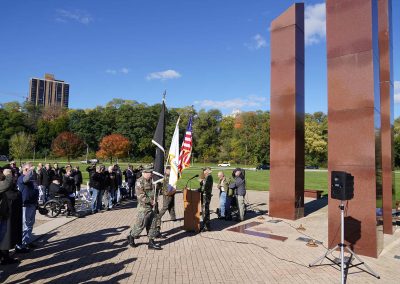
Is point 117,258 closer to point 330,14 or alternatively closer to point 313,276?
point 313,276

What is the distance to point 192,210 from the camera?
10.5m

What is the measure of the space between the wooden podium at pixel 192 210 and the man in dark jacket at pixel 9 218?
4913 millimetres

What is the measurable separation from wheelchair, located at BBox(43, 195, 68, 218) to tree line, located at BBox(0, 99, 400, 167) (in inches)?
2325

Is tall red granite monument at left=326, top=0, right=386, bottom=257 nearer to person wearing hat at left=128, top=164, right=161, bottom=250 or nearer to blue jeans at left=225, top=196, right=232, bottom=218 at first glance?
blue jeans at left=225, top=196, right=232, bottom=218

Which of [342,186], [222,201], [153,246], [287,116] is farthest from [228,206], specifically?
[342,186]

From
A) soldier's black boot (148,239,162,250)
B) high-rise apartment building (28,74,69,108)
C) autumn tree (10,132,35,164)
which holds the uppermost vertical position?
high-rise apartment building (28,74,69,108)

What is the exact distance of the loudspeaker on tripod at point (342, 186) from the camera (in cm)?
689

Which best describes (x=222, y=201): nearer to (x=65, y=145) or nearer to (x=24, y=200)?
(x=24, y=200)

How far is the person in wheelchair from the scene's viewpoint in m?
12.2

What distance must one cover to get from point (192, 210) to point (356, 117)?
553 cm

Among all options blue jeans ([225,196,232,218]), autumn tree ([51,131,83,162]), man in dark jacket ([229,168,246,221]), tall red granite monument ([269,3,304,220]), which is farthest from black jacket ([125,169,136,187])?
autumn tree ([51,131,83,162])

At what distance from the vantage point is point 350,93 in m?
8.96

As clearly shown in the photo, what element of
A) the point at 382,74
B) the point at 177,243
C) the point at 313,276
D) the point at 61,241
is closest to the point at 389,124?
the point at 382,74

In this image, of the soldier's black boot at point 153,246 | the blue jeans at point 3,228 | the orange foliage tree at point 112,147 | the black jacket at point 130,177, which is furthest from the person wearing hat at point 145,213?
the orange foliage tree at point 112,147
